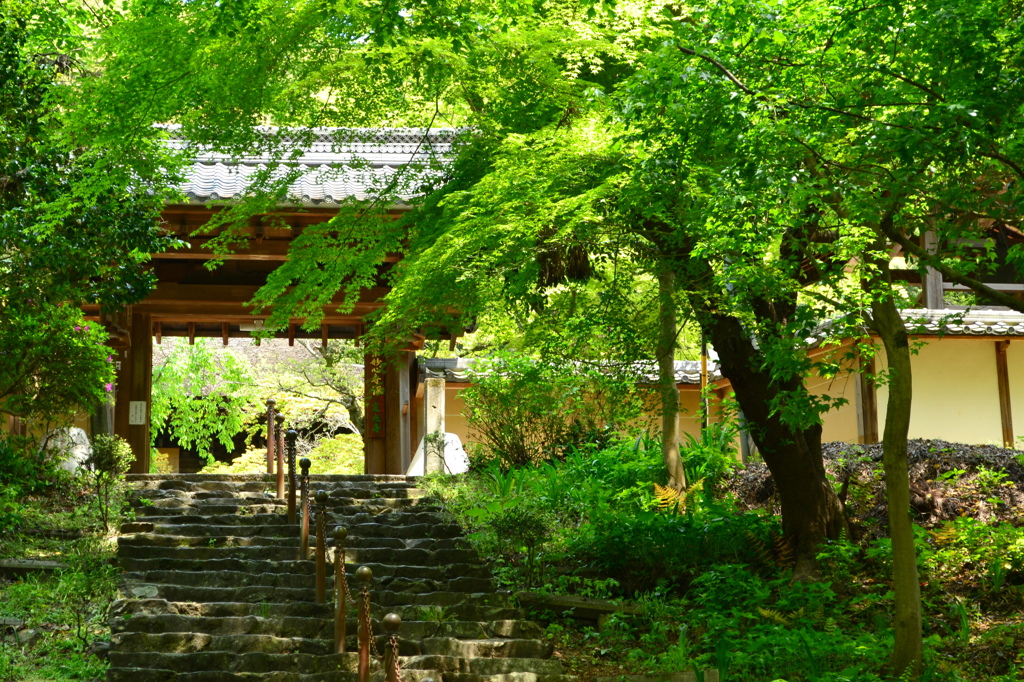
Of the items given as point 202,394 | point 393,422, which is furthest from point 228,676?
point 202,394

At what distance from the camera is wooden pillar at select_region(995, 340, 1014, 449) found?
46.2 feet

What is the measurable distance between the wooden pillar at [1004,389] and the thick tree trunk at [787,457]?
6.10 meters

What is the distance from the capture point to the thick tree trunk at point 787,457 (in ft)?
29.7

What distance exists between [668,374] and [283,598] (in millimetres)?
4456

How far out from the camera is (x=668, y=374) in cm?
1055

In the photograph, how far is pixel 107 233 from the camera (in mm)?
9391

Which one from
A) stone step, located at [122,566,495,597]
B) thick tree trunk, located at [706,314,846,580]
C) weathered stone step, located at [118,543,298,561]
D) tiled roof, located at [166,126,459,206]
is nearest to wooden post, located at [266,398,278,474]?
tiled roof, located at [166,126,459,206]

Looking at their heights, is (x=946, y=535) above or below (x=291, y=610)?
above

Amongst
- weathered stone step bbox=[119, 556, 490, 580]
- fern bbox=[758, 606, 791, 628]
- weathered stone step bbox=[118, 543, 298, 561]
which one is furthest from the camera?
weathered stone step bbox=[118, 543, 298, 561]

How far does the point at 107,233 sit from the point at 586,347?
4.66 m

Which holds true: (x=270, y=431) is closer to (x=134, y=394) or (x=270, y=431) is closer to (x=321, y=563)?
(x=134, y=394)

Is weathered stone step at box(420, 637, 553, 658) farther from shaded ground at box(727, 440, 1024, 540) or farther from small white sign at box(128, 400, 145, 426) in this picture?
small white sign at box(128, 400, 145, 426)

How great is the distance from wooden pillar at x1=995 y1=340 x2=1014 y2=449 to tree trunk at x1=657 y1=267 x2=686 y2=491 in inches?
218

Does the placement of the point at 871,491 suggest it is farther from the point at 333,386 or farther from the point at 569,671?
the point at 333,386
